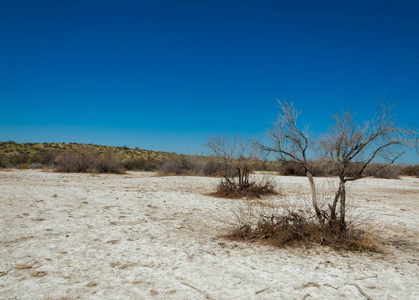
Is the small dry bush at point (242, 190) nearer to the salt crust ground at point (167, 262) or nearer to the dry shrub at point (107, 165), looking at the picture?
the salt crust ground at point (167, 262)

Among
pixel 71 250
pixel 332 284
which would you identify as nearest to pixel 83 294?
pixel 71 250

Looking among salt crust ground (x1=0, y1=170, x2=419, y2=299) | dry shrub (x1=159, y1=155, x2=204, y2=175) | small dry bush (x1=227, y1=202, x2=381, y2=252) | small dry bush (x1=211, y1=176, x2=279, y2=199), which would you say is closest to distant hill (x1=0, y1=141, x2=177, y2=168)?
dry shrub (x1=159, y1=155, x2=204, y2=175)

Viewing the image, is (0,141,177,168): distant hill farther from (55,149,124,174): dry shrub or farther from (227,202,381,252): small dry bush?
(227,202,381,252): small dry bush

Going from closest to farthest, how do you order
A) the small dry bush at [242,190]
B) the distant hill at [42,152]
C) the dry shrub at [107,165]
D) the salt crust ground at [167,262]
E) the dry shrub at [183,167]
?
1. the salt crust ground at [167,262]
2. the small dry bush at [242,190]
3. the dry shrub at [107,165]
4. the dry shrub at [183,167]
5. the distant hill at [42,152]

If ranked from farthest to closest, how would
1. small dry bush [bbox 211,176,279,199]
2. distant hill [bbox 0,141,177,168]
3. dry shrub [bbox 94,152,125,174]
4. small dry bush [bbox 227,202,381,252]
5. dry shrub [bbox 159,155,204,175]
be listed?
distant hill [bbox 0,141,177,168]
dry shrub [bbox 159,155,204,175]
dry shrub [bbox 94,152,125,174]
small dry bush [bbox 211,176,279,199]
small dry bush [bbox 227,202,381,252]

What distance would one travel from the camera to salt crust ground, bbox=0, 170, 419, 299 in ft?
12.4

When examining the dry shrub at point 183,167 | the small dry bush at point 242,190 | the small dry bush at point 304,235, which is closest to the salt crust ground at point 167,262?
the small dry bush at point 304,235

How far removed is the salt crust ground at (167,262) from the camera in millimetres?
3771

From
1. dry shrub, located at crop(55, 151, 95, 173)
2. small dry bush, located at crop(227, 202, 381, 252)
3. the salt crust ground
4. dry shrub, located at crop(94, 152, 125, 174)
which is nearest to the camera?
the salt crust ground

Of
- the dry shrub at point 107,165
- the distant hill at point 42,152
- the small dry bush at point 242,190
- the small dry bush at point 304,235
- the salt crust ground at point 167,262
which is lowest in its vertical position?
→ the salt crust ground at point 167,262

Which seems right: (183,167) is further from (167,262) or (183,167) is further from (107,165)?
(167,262)

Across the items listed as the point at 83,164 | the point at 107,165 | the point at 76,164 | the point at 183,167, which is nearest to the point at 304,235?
the point at 183,167

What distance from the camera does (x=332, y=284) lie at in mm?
4023

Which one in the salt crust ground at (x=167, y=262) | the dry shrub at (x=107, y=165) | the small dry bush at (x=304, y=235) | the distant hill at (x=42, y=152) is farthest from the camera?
the distant hill at (x=42, y=152)
